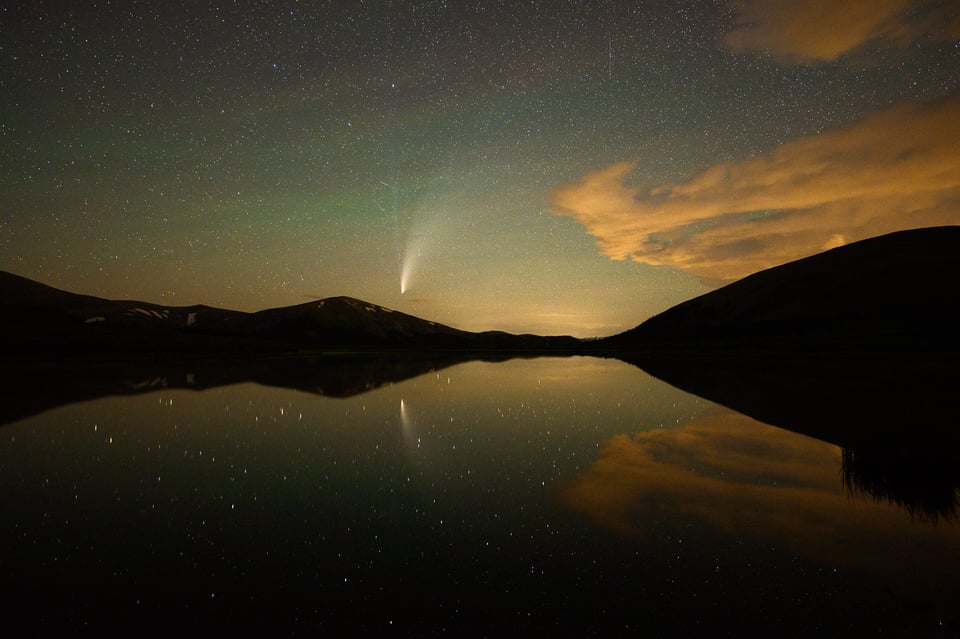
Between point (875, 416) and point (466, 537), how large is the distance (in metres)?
24.2

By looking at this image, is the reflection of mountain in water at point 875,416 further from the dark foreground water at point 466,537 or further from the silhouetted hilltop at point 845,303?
the silhouetted hilltop at point 845,303

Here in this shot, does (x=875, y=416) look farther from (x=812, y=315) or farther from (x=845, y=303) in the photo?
(x=845, y=303)

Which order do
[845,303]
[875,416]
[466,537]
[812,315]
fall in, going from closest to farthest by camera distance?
[466,537] → [875,416] → [812,315] → [845,303]

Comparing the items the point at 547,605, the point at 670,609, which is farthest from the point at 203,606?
the point at 670,609

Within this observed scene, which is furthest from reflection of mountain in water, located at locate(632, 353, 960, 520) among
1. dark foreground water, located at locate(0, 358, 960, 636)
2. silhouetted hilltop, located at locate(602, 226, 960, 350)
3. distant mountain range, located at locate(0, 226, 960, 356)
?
silhouetted hilltop, located at locate(602, 226, 960, 350)

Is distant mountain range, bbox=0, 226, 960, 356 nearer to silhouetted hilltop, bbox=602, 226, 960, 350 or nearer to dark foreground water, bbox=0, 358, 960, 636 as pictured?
silhouetted hilltop, bbox=602, 226, 960, 350

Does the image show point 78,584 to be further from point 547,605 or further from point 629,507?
point 629,507

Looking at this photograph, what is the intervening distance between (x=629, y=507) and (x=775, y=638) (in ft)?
18.5

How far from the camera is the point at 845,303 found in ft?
406

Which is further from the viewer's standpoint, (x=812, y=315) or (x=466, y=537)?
(x=812, y=315)

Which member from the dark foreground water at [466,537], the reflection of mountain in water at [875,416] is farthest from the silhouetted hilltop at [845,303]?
the dark foreground water at [466,537]

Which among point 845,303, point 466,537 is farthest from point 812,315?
point 466,537

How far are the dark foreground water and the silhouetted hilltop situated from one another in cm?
8974

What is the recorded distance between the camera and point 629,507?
40.4ft
